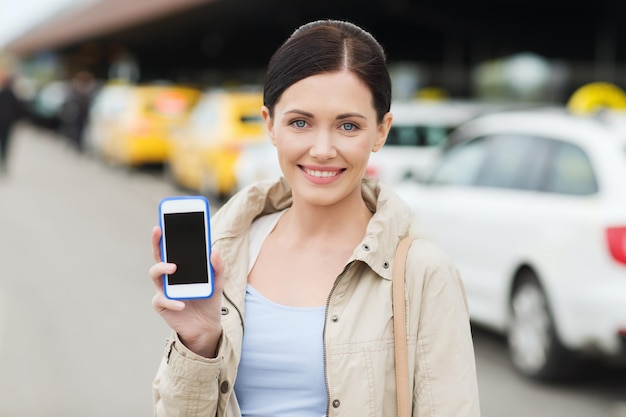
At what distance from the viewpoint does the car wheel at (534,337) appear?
6.68 m

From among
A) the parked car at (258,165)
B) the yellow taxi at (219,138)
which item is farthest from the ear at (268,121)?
the yellow taxi at (219,138)

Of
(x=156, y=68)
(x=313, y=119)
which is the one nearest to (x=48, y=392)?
(x=313, y=119)

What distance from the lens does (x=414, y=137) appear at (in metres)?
11.3

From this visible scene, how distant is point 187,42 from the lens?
47.8 meters

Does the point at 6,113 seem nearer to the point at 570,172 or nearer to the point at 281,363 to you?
the point at 570,172

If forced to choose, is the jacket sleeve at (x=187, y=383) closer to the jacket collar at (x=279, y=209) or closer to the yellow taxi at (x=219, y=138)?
the jacket collar at (x=279, y=209)

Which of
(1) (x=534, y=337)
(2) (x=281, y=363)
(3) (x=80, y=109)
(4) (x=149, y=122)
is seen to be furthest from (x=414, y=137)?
(3) (x=80, y=109)

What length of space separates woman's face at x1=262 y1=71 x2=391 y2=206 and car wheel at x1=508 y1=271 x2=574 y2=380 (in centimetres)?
440

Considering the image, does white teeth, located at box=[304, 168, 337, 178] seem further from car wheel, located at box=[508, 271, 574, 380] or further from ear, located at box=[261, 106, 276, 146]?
car wheel, located at box=[508, 271, 574, 380]

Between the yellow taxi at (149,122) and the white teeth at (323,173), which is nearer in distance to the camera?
the white teeth at (323,173)

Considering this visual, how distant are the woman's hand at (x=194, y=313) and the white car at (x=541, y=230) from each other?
166 inches

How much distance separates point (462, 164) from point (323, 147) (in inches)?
233

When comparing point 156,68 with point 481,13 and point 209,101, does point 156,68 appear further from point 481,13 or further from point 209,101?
point 209,101

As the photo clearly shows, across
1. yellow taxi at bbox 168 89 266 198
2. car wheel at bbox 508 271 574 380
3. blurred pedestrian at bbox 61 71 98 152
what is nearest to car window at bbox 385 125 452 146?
yellow taxi at bbox 168 89 266 198
